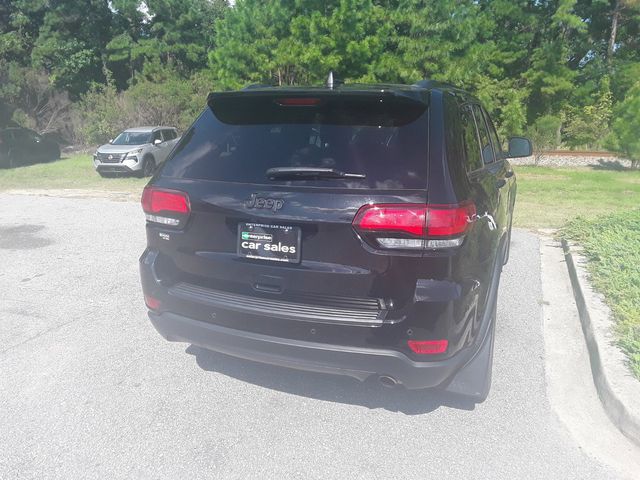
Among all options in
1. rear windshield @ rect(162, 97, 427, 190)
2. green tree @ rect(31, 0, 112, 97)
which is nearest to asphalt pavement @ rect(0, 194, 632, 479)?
rear windshield @ rect(162, 97, 427, 190)

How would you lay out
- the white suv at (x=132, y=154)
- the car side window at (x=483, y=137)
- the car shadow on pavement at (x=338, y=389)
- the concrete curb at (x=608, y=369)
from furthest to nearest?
the white suv at (x=132, y=154) < the car side window at (x=483, y=137) < the car shadow on pavement at (x=338, y=389) < the concrete curb at (x=608, y=369)

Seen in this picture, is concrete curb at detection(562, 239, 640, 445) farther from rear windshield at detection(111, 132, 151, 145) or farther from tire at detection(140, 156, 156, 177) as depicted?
rear windshield at detection(111, 132, 151, 145)

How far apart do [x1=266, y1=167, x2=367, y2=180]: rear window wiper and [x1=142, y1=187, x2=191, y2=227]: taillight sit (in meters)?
0.55

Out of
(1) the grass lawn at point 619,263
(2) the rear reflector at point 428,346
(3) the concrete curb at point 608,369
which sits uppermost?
(2) the rear reflector at point 428,346

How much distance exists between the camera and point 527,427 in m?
3.03

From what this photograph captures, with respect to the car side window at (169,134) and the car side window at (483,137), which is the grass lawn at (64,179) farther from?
the car side window at (483,137)

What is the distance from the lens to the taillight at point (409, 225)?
2.47m

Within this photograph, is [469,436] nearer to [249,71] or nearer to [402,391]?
[402,391]

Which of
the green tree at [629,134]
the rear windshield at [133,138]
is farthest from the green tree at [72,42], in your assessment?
the green tree at [629,134]

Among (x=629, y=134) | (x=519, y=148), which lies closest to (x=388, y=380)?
(x=519, y=148)

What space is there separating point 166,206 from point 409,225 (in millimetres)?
1446

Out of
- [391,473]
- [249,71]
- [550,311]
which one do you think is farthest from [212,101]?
[249,71]

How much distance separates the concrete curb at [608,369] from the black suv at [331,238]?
2.58 feet

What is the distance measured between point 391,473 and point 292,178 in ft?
5.26
